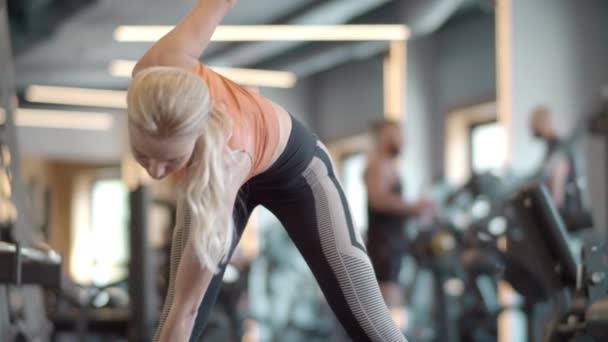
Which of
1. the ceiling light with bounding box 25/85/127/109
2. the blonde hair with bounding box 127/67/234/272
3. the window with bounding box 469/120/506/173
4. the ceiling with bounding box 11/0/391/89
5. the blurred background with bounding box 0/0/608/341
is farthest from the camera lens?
the ceiling light with bounding box 25/85/127/109

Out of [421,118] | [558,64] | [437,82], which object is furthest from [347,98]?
[558,64]

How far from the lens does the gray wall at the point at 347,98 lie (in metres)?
9.05

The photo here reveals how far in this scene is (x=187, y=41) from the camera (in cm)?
195

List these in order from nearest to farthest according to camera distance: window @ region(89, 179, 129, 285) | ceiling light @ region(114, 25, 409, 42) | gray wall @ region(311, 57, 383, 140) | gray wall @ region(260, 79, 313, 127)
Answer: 1. ceiling light @ region(114, 25, 409, 42)
2. gray wall @ region(311, 57, 383, 140)
3. gray wall @ region(260, 79, 313, 127)
4. window @ region(89, 179, 129, 285)

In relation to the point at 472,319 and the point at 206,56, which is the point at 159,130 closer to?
the point at 472,319

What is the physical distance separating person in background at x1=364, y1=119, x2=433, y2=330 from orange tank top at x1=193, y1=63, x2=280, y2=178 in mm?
3010

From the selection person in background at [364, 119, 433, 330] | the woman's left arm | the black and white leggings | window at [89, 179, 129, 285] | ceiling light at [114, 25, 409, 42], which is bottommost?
window at [89, 179, 129, 285]

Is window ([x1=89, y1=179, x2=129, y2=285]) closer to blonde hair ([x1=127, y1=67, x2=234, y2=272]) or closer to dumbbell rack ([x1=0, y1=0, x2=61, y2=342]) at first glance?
dumbbell rack ([x1=0, y1=0, x2=61, y2=342])

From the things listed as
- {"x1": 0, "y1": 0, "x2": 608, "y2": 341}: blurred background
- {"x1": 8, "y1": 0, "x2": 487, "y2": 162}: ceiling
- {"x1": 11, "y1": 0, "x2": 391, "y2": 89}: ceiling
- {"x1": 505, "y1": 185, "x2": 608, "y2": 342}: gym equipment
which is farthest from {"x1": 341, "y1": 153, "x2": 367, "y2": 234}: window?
{"x1": 505, "y1": 185, "x2": 608, "y2": 342}: gym equipment

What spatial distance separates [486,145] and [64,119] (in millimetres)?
6090

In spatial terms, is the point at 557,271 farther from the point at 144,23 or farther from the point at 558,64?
the point at 558,64

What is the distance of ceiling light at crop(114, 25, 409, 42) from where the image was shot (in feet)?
23.3

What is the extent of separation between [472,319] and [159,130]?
4.05m

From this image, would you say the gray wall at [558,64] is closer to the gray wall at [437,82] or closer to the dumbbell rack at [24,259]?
the gray wall at [437,82]
